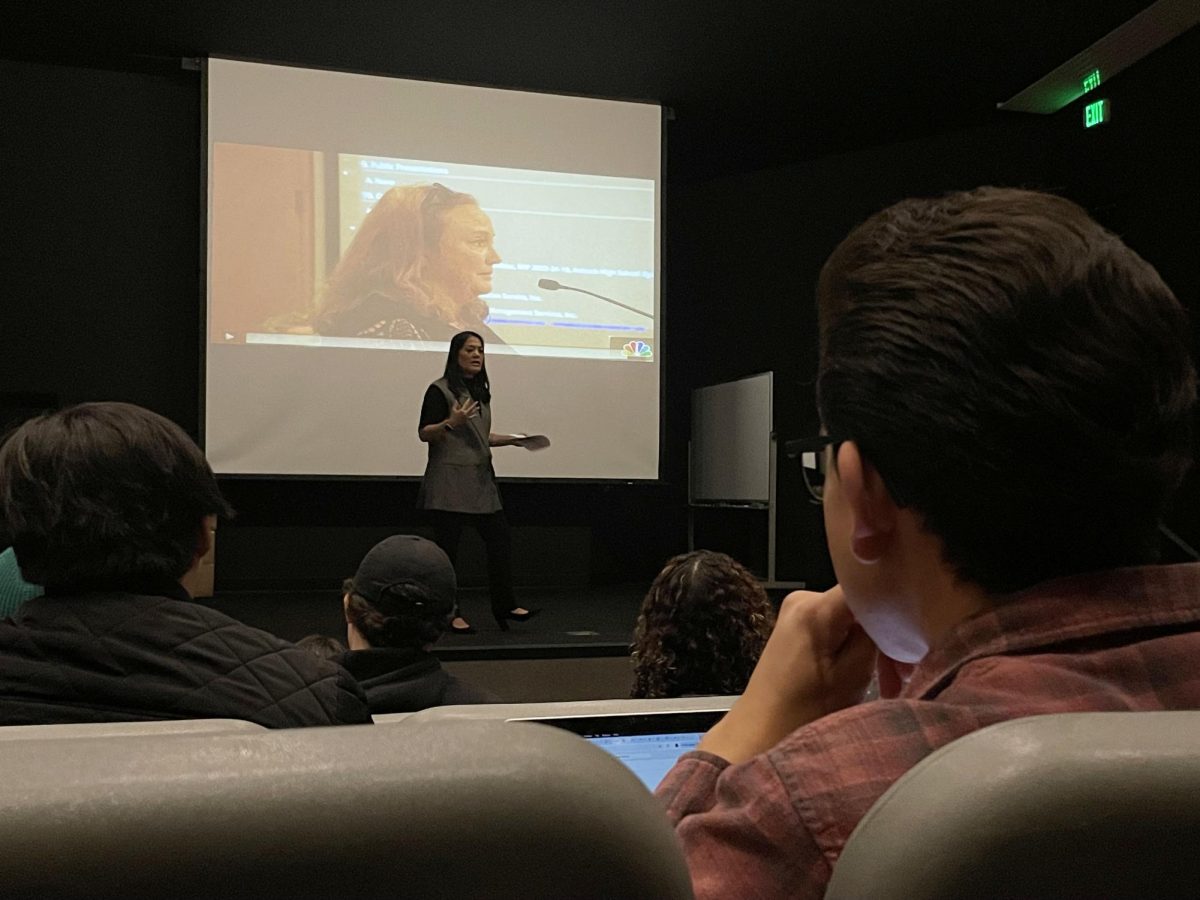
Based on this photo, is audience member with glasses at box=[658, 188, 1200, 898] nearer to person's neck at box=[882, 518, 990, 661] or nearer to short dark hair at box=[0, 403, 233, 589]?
person's neck at box=[882, 518, 990, 661]

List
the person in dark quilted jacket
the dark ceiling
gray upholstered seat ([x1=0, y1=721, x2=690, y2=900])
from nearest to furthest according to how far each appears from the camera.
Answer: gray upholstered seat ([x1=0, y1=721, x2=690, y2=900])
the person in dark quilted jacket
the dark ceiling

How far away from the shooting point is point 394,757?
0.35 metres

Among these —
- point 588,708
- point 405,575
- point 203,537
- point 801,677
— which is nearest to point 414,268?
point 405,575

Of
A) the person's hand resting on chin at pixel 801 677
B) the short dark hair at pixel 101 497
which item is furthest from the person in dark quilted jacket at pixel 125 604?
the person's hand resting on chin at pixel 801 677

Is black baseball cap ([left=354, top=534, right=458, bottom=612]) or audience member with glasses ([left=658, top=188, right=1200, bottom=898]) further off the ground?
audience member with glasses ([left=658, top=188, right=1200, bottom=898])

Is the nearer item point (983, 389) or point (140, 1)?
point (983, 389)

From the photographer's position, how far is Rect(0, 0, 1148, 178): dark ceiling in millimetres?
5160

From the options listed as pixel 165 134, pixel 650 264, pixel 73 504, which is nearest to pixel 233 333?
pixel 165 134

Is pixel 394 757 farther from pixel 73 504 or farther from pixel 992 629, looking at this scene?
pixel 73 504

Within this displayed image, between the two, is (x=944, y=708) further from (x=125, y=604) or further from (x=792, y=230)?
(x=792, y=230)

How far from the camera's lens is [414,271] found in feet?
18.6

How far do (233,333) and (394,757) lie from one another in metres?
5.45

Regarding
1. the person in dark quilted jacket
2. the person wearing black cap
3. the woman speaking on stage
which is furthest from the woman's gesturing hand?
the person in dark quilted jacket

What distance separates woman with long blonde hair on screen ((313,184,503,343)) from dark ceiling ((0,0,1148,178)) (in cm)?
75
